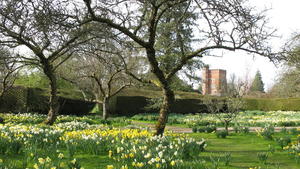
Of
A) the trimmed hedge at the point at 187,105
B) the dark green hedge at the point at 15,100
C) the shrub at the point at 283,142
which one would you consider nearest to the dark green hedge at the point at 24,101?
the dark green hedge at the point at 15,100

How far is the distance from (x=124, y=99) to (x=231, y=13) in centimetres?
1644

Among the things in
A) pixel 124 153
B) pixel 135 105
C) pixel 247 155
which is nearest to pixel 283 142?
pixel 247 155

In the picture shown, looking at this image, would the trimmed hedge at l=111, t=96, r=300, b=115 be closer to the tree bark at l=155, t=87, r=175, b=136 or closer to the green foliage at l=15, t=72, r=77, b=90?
the green foliage at l=15, t=72, r=77, b=90

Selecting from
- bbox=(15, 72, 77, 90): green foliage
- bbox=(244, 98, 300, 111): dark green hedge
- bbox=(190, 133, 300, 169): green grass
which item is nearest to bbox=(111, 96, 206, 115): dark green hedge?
bbox=(244, 98, 300, 111): dark green hedge

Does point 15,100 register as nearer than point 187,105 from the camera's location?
Yes

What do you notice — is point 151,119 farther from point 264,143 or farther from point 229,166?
point 229,166

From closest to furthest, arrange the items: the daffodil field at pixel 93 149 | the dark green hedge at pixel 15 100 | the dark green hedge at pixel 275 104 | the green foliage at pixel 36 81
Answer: the daffodil field at pixel 93 149
the dark green hedge at pixel 15 100
the green foliage at pixel 36 81
the dark green hedge at pixel 275 104

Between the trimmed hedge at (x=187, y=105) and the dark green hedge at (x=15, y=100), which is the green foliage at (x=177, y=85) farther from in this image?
the dark green hedge at (x=15, y=100)

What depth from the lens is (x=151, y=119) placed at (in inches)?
718

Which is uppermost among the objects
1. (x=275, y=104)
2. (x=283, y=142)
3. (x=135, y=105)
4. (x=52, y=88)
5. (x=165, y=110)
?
(x=52, y=88)

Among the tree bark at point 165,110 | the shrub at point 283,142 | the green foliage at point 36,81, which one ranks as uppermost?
the green foliage at point 36,81

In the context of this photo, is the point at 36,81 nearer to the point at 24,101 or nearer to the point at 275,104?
the point at 24,101

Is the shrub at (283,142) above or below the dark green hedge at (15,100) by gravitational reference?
below

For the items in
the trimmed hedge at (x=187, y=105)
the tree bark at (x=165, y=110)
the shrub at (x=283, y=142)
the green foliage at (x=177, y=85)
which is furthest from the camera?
the trimmed hedge at (x=187, y=105)
